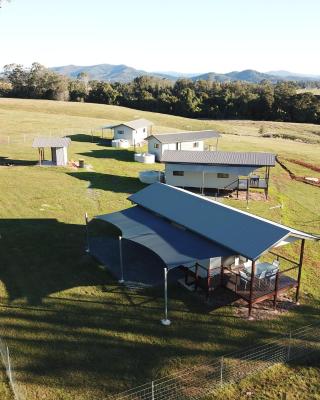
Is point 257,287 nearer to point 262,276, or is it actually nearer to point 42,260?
point 262,276

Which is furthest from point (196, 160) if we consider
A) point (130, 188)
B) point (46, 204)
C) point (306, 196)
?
point (46, 204)

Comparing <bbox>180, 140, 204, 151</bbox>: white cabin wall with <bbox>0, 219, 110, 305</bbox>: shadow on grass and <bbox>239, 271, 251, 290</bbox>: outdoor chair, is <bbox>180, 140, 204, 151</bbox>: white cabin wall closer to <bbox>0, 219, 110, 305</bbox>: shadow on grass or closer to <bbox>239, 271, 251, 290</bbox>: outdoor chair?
<bbox>0, 219, 110, 305</bbox>: shadow on grass

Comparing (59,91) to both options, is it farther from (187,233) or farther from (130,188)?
(187,233)

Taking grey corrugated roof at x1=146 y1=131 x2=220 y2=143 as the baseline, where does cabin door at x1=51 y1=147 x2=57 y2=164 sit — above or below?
below

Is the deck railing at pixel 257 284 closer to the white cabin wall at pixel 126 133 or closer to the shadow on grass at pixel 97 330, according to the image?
the shadow on grass at pixel 97 330

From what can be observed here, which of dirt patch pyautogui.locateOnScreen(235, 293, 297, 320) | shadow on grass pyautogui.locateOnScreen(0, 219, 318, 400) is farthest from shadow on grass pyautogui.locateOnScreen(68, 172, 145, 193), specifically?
dirt patch pyautogui.locateOnScreen(235, 293, 297, 320)

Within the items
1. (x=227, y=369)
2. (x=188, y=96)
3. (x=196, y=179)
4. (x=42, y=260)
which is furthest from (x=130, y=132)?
(x=188, y=96)
